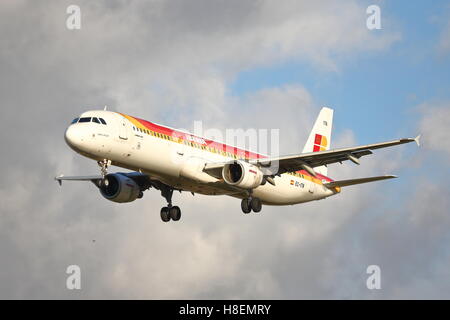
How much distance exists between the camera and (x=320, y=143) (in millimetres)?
75125

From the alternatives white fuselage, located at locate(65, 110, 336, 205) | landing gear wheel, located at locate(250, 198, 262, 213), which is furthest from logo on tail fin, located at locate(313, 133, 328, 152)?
landing gear wheel, located at locate(250, 198, 262, 213)

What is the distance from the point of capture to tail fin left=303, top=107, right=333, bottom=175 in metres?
74.8

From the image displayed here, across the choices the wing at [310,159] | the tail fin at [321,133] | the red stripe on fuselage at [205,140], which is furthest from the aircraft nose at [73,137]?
the tail fin at [321,133]

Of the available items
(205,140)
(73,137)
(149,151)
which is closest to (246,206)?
(205,140)

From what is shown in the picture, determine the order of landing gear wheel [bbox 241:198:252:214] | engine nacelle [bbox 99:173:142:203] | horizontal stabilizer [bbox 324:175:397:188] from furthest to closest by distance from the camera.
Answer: engine nacelle [bbox 99:173:142:203], horizontal stabilizer [bbox 324:175:397:188], landing gear wheel [bbox 241:198:252:214]

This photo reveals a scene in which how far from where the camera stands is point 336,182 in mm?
66500

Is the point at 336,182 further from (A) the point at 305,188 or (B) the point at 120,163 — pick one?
(B) the point at 120,163

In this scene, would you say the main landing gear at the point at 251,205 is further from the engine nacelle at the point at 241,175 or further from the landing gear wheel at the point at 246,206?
the engine nacelle at the point at 241,175

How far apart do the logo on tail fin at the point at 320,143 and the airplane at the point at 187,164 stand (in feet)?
21.7

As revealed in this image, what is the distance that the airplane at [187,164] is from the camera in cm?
5369

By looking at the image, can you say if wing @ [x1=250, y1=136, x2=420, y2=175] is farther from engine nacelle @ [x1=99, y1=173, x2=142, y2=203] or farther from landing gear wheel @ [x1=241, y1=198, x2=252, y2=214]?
engine nacelle @ [x1=99, y1=173, x2=142, y2=203]

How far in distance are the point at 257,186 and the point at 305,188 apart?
318 inches

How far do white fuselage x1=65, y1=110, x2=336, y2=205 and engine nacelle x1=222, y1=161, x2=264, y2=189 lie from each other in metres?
0.91
